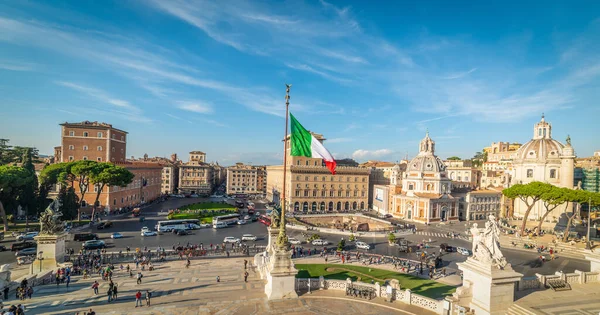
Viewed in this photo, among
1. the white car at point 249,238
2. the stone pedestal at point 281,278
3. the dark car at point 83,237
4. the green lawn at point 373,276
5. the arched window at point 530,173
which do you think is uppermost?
the arched window at point 530,173

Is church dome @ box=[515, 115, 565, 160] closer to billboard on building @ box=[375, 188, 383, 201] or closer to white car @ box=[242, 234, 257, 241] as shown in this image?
billboard on building @ box=[375, 188, 383, 201]

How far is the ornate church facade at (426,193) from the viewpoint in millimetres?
52844

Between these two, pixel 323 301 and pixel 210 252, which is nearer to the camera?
pixel 323 301

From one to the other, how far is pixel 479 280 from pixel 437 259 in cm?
1483

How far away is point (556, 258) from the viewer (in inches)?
1201

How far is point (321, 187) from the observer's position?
62.5 metres

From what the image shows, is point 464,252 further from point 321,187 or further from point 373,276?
point 321,187

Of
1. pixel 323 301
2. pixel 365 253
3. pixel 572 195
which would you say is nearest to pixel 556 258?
pixel 572 195

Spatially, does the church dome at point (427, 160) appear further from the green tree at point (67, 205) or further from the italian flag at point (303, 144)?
the green tree at point (67, 205)

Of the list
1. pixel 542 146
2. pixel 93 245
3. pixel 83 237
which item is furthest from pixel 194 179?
pixel 542 146

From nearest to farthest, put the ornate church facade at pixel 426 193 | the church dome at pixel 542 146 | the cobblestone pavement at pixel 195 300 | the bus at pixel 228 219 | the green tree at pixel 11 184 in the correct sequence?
the cobblestone pavement at pixel 195 300, the green tree at pixel 11 184, the bus at pixel 228 219, the ornate church facade at pixel 426 193, the church dome at pixel 542 146

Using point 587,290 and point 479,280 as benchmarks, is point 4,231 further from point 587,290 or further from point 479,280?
point 587,290

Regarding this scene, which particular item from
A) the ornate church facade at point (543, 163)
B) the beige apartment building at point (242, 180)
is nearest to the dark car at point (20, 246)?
the beige apartment building at point (242, 180)

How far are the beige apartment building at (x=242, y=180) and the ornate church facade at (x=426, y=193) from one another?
48.1 meters
